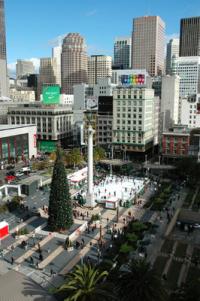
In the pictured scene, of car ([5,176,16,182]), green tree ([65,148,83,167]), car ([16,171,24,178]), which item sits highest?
green tree ([65,148,83,167])

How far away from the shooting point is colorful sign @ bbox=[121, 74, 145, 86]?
359ft

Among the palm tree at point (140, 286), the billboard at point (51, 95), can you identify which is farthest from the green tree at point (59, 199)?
the billboard at point (51, 95)

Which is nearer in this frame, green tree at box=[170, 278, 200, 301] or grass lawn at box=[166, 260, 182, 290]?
green tree at box=[170, 278, 200, 301]

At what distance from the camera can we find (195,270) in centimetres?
4103

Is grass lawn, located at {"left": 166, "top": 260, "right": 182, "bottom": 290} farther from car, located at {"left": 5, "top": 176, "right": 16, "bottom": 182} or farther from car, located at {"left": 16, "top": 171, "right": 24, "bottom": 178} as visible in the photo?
car, located at {"left": 16, "top": 171, "right": 24, "bottom": 178}

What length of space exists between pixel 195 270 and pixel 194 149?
65223 millimetres

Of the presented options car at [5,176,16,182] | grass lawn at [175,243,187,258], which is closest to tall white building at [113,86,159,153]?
car at [5,176,16,182]

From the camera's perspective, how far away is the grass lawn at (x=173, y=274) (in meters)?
38.0

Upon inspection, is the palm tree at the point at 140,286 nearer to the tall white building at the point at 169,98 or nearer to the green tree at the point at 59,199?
the green tree at the point at 59,199

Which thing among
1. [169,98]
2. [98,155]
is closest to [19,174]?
[98,155]

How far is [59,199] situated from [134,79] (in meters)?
70.4

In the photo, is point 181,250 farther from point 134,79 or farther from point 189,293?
point 134,79

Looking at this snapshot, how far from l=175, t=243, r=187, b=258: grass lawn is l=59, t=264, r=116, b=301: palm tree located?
17772 mm

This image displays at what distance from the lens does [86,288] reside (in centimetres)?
3006
